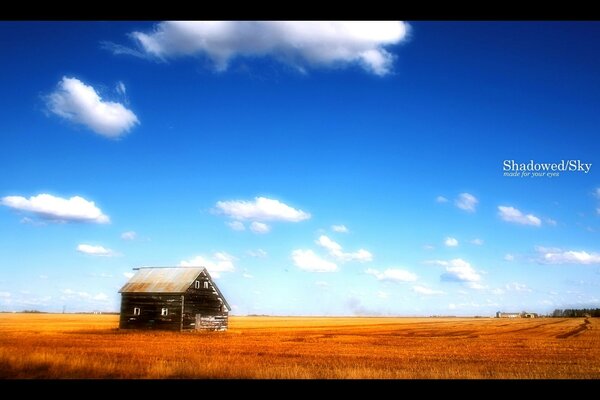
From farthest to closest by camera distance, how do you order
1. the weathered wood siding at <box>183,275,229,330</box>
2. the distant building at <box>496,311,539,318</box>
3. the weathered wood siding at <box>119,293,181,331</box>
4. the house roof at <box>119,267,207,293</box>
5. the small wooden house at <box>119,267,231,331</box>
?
the distant building at <box>496,311,539,318</box>, the house roof at <box>119,267,207,293</box>, the weathered wood siding at <box>183,275,229,330</box>, the small wooden house at <box>119,267,231,331</box>, the weathered wood siding at <box>119,293,181,331</box>

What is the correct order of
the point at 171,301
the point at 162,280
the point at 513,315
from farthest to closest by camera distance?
the point at 513,315 → the point at 162,280 → the point at 171,301

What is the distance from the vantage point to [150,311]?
39250 millimetres

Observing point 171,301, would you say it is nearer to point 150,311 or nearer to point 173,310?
point 173,310

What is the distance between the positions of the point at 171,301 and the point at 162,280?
2.70 m

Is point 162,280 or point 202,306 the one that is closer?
point 202,306

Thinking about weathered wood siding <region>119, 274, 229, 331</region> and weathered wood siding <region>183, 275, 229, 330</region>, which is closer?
weathered wood siding <region>119, 274, 229, 331</region>

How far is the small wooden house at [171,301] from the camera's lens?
38.5 metres

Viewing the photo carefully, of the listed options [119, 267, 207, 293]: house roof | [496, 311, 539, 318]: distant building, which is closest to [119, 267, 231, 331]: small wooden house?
[119, 267, 207, 293]: house roof

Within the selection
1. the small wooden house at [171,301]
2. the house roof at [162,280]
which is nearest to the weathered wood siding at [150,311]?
the small wooden house at [171,301]

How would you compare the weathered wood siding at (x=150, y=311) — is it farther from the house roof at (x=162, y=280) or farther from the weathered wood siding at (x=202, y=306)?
the weathered wood siding at (x=202, y=306)

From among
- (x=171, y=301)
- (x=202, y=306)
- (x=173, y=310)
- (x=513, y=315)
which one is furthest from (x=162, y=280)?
(x=513, y=315)

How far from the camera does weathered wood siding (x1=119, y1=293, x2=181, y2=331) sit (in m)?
38.3

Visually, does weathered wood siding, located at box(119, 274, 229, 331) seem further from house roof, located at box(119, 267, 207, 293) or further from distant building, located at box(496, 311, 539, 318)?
distant building, located at box(496, 311, 539, 318)
